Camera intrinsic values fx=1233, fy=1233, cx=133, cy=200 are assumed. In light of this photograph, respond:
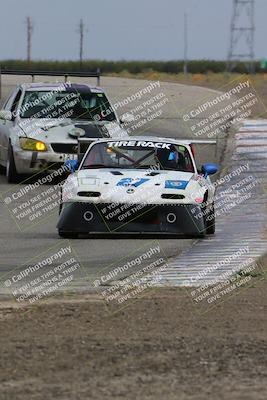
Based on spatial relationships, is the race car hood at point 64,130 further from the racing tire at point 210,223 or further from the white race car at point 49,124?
the racing tire at point 210,223

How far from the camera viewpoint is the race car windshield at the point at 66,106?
22.2 metres

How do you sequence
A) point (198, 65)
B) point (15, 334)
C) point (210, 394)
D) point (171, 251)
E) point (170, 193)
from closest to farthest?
point (210, 394) < point (15, 334) < point (171, 251) < point (170, 193) < point (198, 65)

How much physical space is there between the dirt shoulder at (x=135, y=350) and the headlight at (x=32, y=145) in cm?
1165

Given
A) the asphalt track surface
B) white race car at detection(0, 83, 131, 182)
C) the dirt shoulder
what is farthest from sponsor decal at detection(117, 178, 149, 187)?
white race car at detection(0, 83, 131, 182)

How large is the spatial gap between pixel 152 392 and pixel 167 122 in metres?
28.5

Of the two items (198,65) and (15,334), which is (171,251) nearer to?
(15,334)

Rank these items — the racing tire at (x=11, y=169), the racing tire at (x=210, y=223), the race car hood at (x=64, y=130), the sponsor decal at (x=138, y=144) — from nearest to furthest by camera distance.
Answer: the racing tire at (x=210, y=223), the sponsor decal at (x=138, y=144), the race car hood at (x=64, y=130), the racing tire at (x=11, y=169)

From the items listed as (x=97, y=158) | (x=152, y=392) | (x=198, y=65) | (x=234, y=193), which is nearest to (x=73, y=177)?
(x=97, y=158)

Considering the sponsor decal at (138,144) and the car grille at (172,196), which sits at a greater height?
the sponsor decal at (138,144)

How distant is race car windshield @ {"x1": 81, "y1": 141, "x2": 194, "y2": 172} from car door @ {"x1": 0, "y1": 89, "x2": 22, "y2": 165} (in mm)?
6234

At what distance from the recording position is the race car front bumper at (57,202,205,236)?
14.5m

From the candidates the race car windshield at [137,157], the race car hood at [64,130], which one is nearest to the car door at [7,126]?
the race car hood at [64,130]

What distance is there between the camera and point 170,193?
1472cm

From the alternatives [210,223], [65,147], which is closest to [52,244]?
[210,223]
